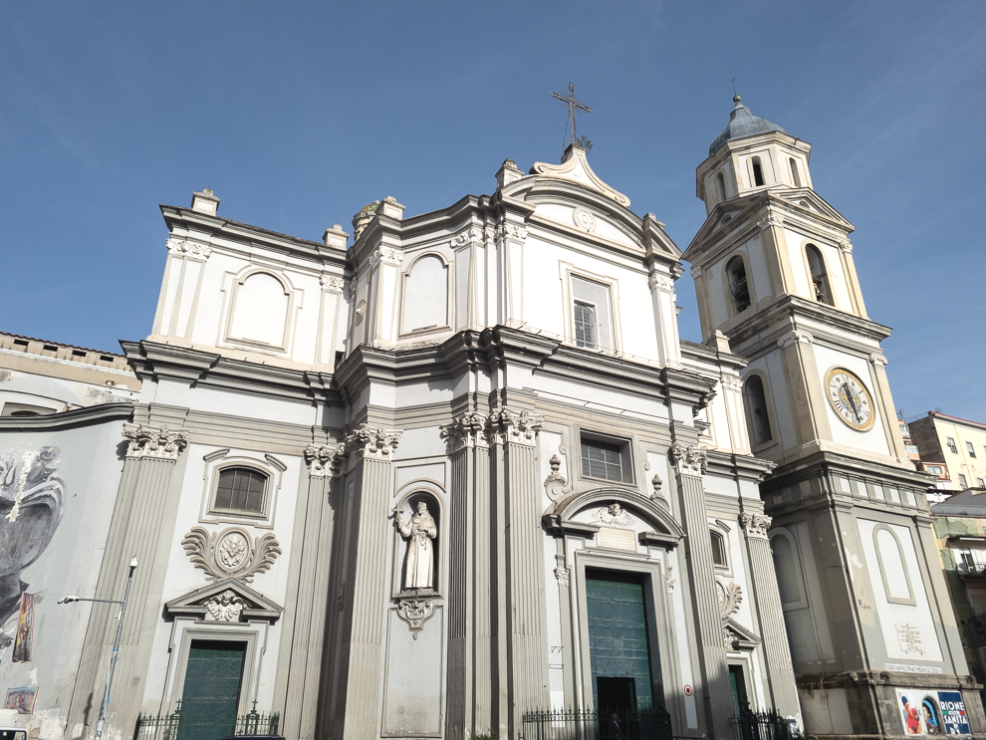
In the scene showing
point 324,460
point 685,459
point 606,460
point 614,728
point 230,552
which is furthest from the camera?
point 685,459

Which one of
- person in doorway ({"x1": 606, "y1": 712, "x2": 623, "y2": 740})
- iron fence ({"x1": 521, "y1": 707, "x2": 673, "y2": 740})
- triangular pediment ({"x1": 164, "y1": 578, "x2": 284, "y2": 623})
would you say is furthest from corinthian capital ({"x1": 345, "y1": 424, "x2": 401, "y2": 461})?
person in doorway ({"x1": 606, "y1": 712, "x2": 623, "y2": 740})

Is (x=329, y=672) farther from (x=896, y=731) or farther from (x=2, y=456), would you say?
(x=896, y=731)

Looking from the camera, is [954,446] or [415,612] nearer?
[415,612]

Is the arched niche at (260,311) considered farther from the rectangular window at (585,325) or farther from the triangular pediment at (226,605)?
the rectangular window at (585,325)

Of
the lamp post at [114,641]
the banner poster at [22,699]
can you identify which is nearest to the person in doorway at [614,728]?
the lamp post at [114,641]

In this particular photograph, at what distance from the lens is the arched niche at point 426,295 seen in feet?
66.0

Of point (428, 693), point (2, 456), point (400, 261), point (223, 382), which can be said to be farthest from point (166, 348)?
point (428, 693)

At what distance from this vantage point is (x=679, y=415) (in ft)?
67.6

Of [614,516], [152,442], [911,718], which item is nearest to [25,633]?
[152,442]

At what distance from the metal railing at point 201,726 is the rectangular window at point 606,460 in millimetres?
8673

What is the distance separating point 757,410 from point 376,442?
57.2 ft

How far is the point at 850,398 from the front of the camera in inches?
1145

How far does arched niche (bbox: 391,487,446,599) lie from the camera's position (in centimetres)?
1672

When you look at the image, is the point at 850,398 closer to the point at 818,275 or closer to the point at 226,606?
the point at 818,275
